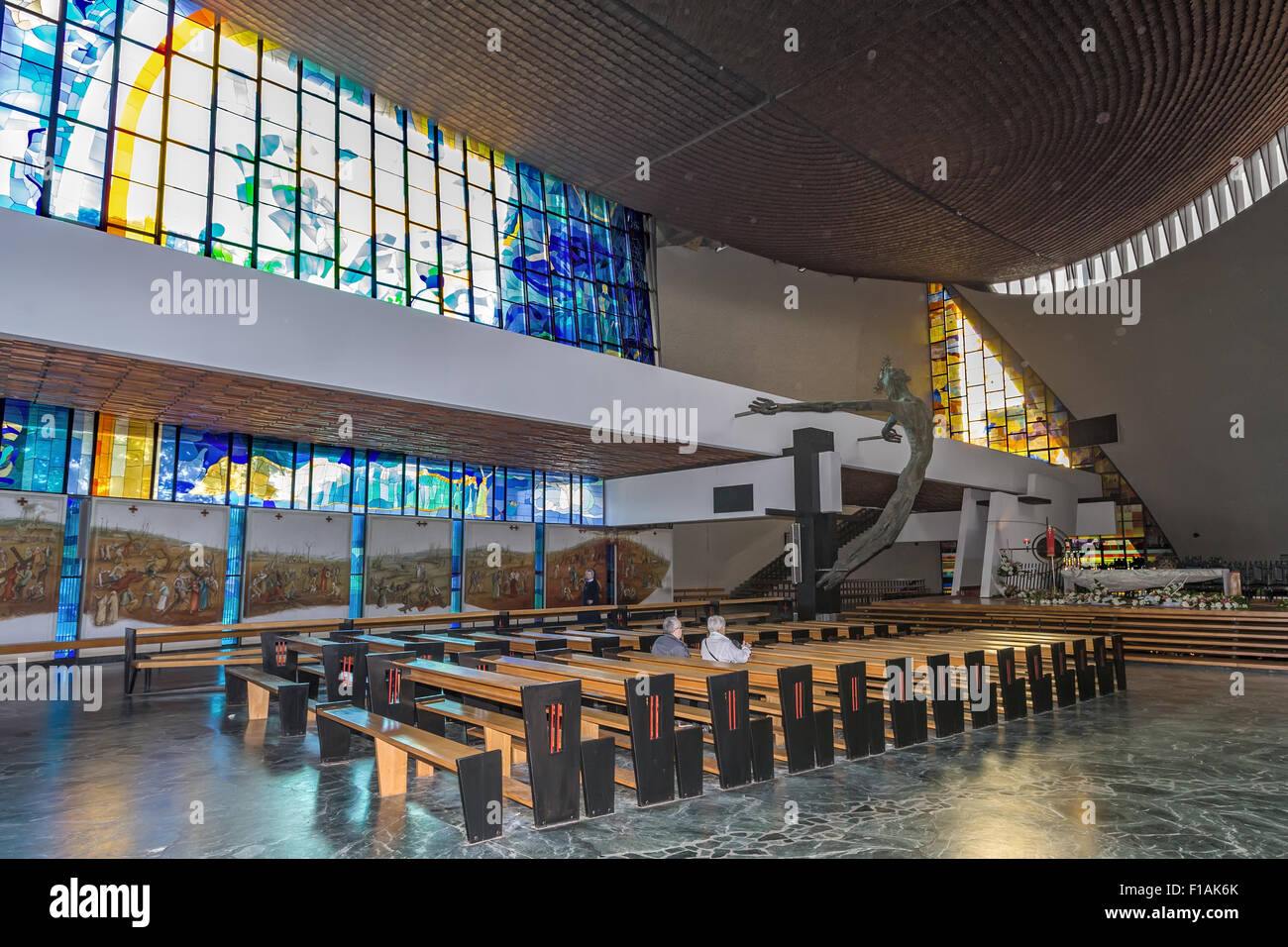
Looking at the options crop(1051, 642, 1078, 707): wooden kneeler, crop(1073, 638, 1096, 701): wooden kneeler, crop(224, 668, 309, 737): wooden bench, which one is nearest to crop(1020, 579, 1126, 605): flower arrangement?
crop(1073, 638, 1096, 701): wooden kneeler

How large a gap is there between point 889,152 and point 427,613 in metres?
11.5

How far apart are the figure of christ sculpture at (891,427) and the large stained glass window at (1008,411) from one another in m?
11.9

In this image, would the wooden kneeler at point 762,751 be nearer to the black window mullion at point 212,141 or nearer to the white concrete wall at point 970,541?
the black window mullion at point 212,141

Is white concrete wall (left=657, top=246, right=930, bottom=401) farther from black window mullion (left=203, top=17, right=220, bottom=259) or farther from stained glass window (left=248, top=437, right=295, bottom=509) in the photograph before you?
black window mullion (left=203, top=17, right=220, bottom=259)

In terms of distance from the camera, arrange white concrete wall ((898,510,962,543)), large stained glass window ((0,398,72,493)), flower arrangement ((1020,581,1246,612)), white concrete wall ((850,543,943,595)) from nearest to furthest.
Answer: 1. large stained glass window ((0,398,72,493))
2. flower arrangement ((1020,581,1246,612))
3. white concrete wall ((898,510,962,543))
4. white concrete wall ((850,543,943,595))

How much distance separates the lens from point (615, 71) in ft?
37.3

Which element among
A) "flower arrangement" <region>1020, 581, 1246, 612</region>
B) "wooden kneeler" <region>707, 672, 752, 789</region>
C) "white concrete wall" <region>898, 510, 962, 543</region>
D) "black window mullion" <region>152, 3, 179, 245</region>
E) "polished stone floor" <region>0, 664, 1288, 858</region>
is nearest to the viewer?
"polished stone floor" <region>0, 664, 1288, 858</region>

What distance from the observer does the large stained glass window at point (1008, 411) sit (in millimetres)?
24859

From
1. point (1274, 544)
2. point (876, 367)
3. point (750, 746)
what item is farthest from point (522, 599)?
point (1274, 544)

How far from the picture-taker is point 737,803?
4.64 m

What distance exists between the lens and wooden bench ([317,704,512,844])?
3.95 m

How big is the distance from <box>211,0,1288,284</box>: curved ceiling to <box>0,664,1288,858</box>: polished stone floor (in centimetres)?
859

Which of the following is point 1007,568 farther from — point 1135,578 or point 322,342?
point 322,342
